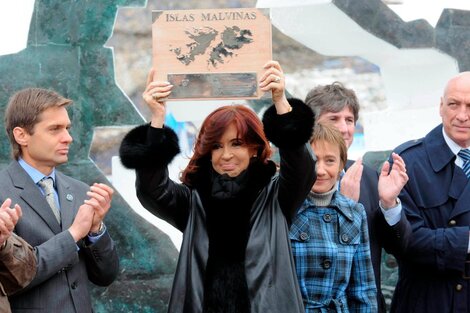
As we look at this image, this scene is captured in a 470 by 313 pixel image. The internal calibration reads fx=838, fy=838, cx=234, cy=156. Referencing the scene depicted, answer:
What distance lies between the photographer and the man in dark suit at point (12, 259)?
2965mm

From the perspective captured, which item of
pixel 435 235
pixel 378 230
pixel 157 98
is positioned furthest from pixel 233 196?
pixel 435 235

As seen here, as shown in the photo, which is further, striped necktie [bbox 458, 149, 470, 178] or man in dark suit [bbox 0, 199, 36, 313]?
striped necktie [bbox 458, 149, 470, 178]

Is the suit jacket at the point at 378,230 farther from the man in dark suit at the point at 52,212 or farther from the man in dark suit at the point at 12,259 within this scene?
the man in dark suit at the point at 12,259

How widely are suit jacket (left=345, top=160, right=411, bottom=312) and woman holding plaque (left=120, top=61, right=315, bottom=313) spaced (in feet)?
2.14

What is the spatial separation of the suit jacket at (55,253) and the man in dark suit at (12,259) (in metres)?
0.10

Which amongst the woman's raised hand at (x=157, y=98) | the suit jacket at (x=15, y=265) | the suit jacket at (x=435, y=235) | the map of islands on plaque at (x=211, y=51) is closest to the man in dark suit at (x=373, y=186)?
the suit jacket at (x=435, y=235)

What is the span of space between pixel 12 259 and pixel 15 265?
0.10 ft

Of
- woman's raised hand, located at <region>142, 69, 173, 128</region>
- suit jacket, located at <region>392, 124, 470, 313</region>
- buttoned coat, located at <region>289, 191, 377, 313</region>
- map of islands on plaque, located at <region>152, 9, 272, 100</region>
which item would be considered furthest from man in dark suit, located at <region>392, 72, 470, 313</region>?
woman's raised hand, located at <region>142, 69, 173, 128</region>

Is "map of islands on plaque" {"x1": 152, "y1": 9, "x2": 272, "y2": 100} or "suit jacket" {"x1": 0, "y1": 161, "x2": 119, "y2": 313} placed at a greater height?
"map of islands on plaque" {"x1": 152, "y1": 9, "x2": 272, "y2": 100}

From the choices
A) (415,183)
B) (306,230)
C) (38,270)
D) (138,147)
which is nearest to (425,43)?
(415,183)

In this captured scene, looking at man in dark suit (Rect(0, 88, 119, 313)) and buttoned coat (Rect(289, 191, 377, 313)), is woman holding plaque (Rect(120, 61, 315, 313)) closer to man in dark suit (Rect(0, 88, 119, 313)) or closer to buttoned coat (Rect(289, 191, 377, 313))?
buttoned coat (Rect(289, 191, 377, 313))

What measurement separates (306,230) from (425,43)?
6.70 ft

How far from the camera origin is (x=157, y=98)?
313cm

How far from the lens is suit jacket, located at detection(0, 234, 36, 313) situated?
3.04 m
